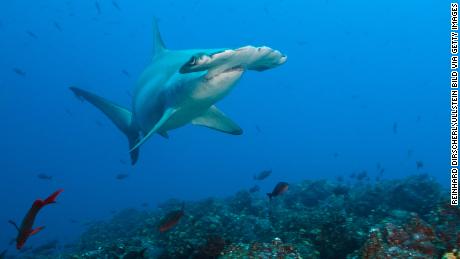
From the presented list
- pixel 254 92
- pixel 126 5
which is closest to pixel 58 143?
pixel 126 5

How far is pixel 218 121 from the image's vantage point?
7723mm

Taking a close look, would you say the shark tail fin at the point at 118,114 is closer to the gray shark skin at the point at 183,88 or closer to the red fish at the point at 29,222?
the gray shark skin at the point at 183,88

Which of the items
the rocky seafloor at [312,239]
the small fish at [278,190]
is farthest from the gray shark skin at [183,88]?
the rocky seafloor at [312,239]

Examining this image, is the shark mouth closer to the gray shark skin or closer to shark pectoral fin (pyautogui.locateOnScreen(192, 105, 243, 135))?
the gray shark skin

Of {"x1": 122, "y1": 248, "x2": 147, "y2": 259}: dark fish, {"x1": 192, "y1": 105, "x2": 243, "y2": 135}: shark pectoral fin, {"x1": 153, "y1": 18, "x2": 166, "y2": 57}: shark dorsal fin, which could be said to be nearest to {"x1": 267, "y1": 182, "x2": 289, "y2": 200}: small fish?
{"x1": 192, "y1": 105, "x2": 243, "y2": 135}: shark pectoral fin

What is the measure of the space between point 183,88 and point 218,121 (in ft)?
5.60

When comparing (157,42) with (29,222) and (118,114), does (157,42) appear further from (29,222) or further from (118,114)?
(29,222)

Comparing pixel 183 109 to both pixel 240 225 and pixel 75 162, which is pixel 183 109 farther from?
pixel 75 162

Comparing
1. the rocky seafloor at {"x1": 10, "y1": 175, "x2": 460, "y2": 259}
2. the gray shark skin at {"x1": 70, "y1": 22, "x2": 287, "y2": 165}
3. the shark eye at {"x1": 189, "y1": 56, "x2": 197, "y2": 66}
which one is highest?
the gray shark skin at {"x1": 70, "y1": 22, "x2": 287, "y2": 165}

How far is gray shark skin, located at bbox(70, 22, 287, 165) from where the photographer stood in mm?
4957

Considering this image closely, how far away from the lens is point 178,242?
494 centimetres

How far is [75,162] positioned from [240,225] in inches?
4869

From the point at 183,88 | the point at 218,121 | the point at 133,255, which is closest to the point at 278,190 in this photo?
the point at 218,121

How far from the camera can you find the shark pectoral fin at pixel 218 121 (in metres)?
7.63
